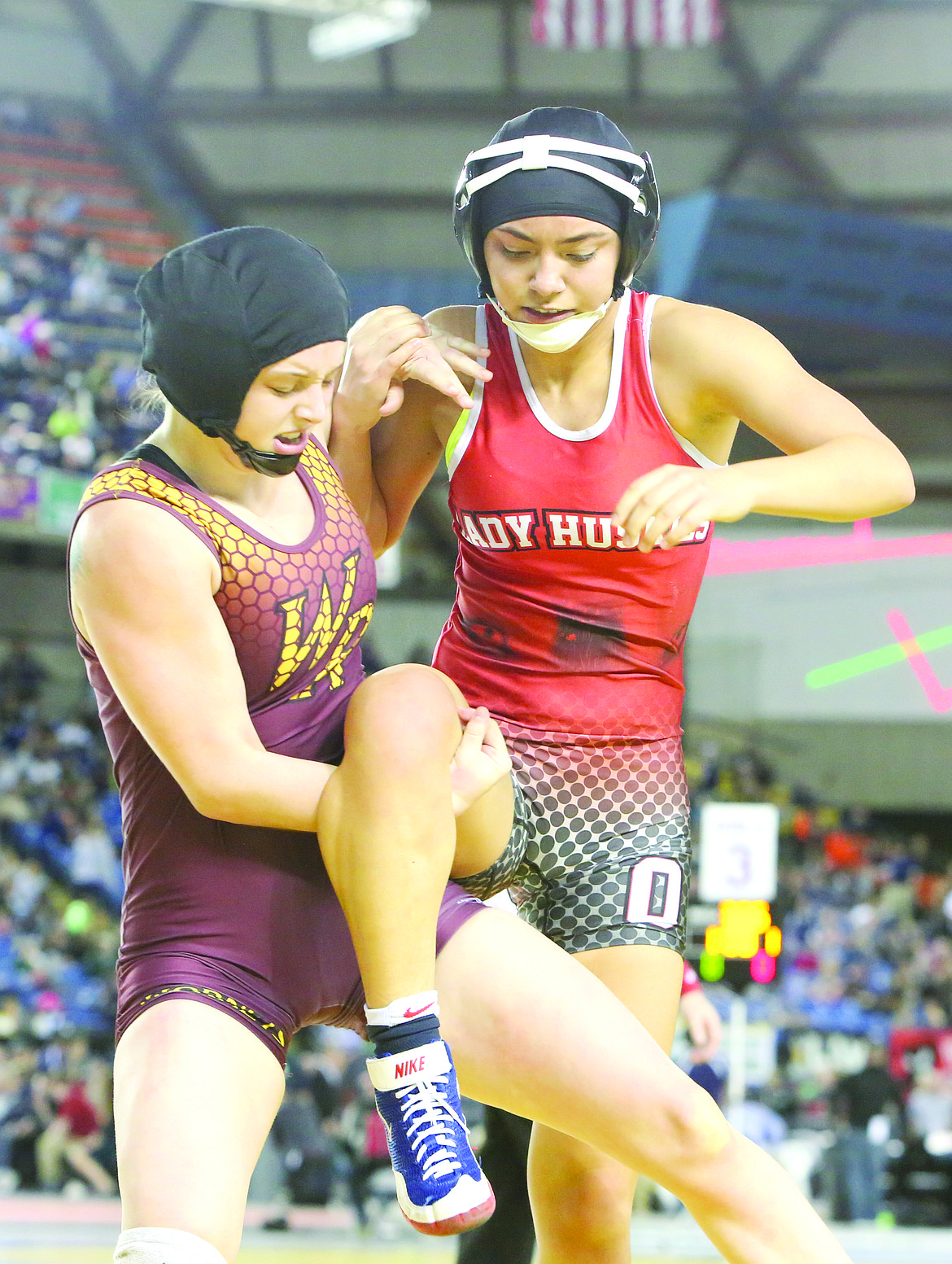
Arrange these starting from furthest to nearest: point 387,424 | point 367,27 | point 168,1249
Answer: point 367,27 → point 387,424 → point 168,1249

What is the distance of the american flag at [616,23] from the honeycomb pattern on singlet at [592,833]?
1336cm

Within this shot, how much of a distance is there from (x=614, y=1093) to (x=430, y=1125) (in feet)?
0.82

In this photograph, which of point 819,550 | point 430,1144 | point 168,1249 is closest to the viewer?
point 168,1249

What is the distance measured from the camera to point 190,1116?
1.89m

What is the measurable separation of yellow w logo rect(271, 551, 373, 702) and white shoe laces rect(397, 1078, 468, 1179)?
60 cm

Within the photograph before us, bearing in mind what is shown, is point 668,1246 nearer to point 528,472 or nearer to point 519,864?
point 519,864

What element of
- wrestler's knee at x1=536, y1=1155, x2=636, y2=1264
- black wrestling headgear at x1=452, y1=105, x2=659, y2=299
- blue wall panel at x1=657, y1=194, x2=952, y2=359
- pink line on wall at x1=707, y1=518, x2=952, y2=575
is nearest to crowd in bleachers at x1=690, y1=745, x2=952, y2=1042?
pink line on wall at x1=707, y1=518, x2=952, y2=575

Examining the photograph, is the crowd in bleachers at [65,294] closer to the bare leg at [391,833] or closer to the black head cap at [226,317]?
the black head cap at [226,317]

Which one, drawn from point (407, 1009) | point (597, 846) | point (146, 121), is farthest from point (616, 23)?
point (407, 1009)

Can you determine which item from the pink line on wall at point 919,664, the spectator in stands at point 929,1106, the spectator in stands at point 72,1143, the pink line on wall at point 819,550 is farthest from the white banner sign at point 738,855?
the pink line on wall at point 919,664

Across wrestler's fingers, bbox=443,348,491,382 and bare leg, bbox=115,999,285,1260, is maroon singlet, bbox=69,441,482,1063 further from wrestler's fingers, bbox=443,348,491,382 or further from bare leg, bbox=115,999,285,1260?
wrestler's fingers, bbox=443,348,491,382

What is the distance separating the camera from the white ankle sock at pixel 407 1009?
1984 millimetres

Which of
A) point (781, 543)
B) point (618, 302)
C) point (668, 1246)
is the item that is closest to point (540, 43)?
point (781, 543)

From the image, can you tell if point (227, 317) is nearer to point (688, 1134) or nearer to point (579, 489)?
point (579, 489)
